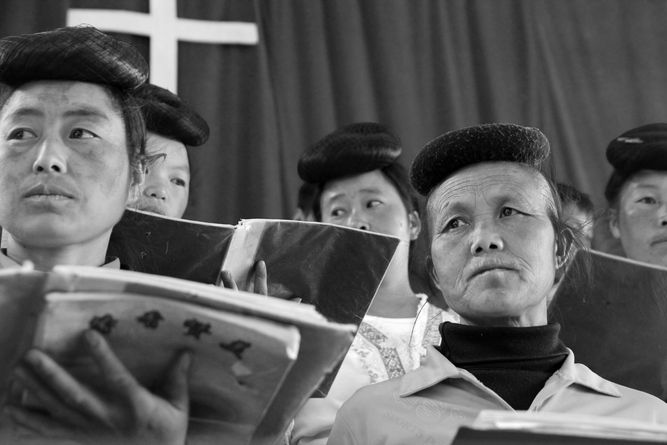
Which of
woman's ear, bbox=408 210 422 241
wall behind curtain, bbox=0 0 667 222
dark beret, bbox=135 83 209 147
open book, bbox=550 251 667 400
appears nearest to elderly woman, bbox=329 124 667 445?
open book, bbox=550 251 667 400

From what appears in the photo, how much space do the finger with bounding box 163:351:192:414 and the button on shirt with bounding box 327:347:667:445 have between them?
0.51 metres

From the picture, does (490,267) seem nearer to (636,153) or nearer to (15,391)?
(15,391)

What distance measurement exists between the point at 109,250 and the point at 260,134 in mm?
1511

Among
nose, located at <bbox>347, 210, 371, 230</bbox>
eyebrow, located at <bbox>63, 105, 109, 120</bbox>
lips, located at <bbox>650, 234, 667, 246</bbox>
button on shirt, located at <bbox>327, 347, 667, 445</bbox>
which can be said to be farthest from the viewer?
nose, located at <bbox>347, 210, 371, 230</bbox>

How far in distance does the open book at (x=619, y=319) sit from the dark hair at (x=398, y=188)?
78 cm

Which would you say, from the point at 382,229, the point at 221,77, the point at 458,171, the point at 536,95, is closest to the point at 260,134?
the point at 221,77

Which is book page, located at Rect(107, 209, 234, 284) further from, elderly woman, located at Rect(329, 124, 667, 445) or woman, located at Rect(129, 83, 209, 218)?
woman, located at Rect(129, 83, 209, 218)

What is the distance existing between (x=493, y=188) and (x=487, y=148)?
0.10 metres

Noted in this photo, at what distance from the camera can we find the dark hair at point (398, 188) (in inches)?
108

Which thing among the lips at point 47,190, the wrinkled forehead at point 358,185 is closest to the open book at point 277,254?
the lips at point 47,190

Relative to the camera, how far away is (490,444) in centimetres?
103

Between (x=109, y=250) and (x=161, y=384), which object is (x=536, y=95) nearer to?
(x=109, y=250)

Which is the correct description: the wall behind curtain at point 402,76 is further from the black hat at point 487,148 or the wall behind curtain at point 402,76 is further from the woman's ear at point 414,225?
the black hat at point 487,148

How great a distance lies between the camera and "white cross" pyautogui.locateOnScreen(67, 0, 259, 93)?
10.2ft
